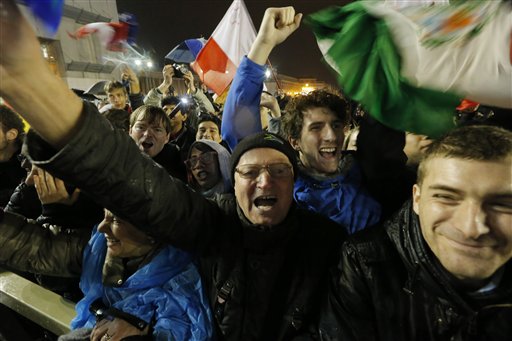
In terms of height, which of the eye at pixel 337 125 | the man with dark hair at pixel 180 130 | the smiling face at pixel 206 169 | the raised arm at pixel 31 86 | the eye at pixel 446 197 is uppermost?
the raised arm at pixel 31 86

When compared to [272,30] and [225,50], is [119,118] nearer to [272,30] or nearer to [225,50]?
[225,50]

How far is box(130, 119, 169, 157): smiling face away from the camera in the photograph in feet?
9.42

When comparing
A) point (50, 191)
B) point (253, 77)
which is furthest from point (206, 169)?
point (50, 191)

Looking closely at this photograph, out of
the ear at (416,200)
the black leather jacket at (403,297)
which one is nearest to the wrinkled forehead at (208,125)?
the black leather jacket at (403,297)

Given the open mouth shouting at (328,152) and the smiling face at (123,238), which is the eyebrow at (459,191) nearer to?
the open mouth shouting at (328,152)

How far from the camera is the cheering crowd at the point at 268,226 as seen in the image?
103cm

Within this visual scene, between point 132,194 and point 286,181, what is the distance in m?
0.80

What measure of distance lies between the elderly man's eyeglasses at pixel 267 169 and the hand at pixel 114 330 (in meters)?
0.90

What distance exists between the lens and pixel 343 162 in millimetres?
2053

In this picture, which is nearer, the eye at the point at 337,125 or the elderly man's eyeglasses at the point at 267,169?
the elderly man's eyeglasses at the point at 267,169

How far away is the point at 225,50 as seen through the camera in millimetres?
3947

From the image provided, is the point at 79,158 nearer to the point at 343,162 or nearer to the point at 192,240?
the point at 192,240

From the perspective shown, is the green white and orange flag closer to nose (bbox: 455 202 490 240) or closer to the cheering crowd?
the cheering crowd

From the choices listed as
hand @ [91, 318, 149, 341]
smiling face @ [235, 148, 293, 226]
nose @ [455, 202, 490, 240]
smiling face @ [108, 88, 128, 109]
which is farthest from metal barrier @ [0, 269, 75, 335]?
smiling face @ [108, 88, 128, 109]
